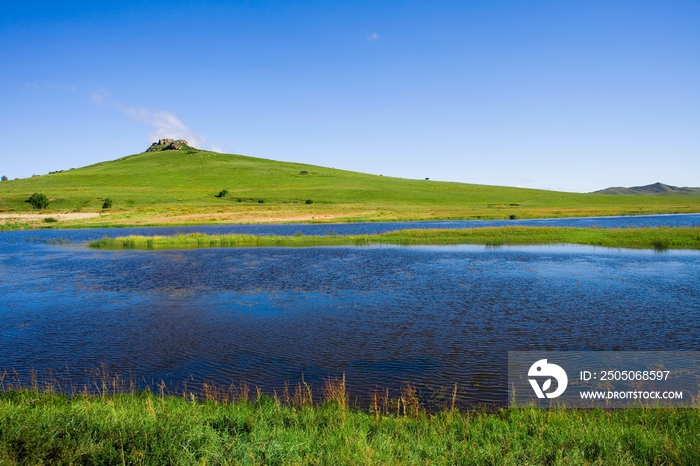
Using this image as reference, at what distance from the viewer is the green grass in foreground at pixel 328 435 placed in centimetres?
738

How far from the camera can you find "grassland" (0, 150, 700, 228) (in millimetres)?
83250

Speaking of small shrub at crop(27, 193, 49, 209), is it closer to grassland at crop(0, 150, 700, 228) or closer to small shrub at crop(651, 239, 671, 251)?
grassland at crop(0, 150, 700, 228)

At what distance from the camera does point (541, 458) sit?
7.48m

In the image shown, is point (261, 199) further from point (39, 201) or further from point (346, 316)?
point (346, 316)

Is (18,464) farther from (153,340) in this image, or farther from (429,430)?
(153,340)

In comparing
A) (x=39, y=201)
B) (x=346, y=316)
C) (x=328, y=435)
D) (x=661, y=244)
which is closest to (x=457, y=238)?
(x=661, y=244)

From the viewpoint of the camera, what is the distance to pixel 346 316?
1930 cm

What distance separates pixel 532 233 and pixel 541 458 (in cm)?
4592

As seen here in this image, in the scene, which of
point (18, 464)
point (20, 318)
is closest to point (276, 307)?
point (20, 318)

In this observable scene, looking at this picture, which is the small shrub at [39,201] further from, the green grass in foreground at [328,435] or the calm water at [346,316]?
the green grass in foreground at [328,435]

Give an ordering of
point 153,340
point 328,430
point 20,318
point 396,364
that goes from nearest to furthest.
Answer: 1. point 328,430
2. point 396,364
3. point 153,340
4. point 20,318

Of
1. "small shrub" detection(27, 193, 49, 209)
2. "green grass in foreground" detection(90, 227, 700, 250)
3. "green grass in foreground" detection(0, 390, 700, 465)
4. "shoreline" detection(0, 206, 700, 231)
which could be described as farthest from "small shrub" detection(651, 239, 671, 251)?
"small shrub" detection(27, 193, 49, 209)

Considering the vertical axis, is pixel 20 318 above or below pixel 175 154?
below

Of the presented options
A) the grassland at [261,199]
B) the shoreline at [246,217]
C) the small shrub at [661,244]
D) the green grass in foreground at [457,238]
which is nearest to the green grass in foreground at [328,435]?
the small shrub at [661,244]
